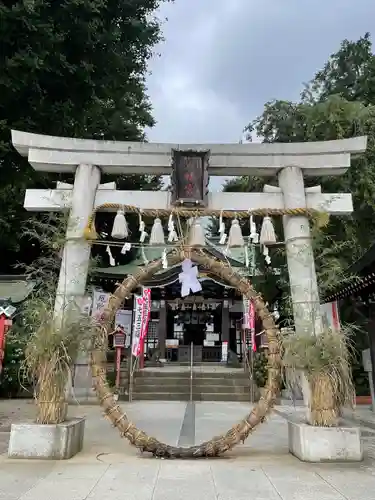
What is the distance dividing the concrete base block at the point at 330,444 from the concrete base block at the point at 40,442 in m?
3.03

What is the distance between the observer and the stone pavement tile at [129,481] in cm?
422

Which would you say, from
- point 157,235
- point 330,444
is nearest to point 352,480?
point 330,444

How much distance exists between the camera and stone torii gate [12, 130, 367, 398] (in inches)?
276

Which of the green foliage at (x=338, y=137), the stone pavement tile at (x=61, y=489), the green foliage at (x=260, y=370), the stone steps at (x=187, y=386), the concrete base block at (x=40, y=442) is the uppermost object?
the green foliage at (x=338, y=137)

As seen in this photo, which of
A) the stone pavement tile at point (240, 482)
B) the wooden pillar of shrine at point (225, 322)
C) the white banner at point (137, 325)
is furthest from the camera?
the wooden pillar of shrine at point (225, 322)

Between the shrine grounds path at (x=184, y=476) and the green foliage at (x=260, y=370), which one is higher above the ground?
the green foliage at (x=260, y=370)

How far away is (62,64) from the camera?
10781 millimetres

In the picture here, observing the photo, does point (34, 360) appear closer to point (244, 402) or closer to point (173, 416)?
point (173, 416)

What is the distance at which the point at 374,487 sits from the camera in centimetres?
454

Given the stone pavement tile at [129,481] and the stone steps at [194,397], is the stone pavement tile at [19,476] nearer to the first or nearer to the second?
the stone pavement tile at [129,481]

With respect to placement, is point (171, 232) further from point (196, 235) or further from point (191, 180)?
point (191, 180)

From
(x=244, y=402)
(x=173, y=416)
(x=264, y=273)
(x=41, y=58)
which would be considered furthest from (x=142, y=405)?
(x=41, y=58)

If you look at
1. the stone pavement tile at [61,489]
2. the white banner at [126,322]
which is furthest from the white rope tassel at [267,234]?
the white banner at [126,322]

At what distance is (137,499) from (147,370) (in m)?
11.1
